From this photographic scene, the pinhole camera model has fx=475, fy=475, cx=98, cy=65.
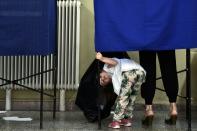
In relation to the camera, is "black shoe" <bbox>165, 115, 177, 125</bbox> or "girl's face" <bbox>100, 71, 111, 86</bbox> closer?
"girl's face" <bbox>100, 71, 111, 86</bbox>

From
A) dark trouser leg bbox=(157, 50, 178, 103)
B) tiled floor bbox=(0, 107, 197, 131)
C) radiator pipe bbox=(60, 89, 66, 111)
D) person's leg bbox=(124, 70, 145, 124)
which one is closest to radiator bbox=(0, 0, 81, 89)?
radiator pipe bbox=(60, 89, 66, 111)

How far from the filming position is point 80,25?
660 cm

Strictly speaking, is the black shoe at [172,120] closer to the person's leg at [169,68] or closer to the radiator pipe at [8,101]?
the person's leg at [169,68]

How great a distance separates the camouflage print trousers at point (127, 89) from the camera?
5.35 m

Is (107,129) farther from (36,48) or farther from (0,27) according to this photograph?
(0,27)

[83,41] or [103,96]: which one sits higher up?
[83,41]

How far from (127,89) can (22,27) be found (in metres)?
1.37

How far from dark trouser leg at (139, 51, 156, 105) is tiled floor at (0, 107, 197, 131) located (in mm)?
401

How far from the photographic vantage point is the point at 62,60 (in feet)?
21.3

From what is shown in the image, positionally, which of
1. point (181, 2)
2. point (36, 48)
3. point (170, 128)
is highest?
point (181, 2)

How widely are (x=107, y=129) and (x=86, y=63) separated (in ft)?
4.78

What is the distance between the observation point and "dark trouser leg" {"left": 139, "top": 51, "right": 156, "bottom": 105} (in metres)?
5.64

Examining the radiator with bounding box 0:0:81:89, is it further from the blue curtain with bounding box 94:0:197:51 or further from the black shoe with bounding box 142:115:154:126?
the blue curtain with bounding box 94:0:197:51

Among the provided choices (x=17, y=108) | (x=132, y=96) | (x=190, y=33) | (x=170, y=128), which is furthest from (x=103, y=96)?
(x=17, y=108)
